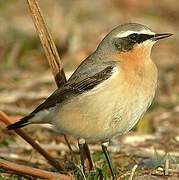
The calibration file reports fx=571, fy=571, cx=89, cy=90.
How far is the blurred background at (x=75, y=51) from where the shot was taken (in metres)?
8.71

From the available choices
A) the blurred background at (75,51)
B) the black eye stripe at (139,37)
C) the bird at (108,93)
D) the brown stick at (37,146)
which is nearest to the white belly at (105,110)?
the bird at (108,93)

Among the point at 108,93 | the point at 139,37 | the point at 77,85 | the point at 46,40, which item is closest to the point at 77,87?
the point at 77,85

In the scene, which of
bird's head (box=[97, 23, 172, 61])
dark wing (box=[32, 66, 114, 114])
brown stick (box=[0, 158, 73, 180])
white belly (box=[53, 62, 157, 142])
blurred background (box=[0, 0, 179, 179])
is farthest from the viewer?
blurred background (box=[0, 0, 179, 179])

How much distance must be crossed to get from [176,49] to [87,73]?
6667 mm

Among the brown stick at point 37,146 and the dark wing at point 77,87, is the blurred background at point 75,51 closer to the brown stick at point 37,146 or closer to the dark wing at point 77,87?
the brown stick at point 37,146

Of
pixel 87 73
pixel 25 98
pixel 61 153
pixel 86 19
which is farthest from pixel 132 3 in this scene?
pixel 87 73

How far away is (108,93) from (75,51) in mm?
5420

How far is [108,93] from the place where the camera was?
6.20 m

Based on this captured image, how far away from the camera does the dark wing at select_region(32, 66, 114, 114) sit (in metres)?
6.37

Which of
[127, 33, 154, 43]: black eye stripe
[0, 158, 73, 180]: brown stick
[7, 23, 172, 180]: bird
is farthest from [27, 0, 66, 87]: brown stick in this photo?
[0, 158, 73, 180]: brown stick

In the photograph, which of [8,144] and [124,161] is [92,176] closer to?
[124,161]

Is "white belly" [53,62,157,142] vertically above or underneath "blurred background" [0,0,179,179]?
underneath

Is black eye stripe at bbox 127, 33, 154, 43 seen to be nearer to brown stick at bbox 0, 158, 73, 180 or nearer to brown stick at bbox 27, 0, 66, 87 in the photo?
brown stick at bbox 27, 0, 66, 87

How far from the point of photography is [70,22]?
40.0 feet
